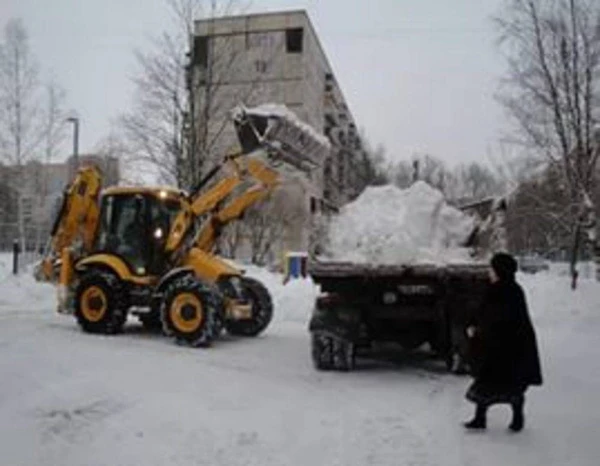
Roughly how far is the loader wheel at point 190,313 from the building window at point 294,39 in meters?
50.9

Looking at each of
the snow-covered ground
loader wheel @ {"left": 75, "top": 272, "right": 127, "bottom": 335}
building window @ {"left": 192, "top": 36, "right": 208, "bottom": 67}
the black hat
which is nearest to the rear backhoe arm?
loader wheel @ {"left": 75, "top": 272, "right": 127, "bottom": 335}

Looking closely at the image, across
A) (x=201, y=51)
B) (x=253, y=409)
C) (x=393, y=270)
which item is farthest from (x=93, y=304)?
(x=201, y=51)

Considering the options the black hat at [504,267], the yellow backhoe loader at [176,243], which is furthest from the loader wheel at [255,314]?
the black hat at [504,267]

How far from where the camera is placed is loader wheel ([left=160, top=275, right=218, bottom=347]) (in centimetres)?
1305

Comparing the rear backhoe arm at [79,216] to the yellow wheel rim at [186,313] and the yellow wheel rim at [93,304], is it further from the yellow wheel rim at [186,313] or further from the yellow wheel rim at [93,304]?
the yellow wheel rim at [186,313]

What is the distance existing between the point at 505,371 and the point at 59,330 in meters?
9.53

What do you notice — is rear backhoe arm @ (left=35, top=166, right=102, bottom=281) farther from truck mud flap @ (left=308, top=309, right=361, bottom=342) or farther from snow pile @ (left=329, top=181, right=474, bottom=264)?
truck mud flap @ (left=308, top=309, right=361, bottom=342)

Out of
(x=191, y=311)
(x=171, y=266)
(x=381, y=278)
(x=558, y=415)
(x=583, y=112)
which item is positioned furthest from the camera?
(x=583, y=112)

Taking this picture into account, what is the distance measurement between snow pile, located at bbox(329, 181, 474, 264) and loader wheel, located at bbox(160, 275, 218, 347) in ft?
9.34

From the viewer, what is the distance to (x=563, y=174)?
1051 inches

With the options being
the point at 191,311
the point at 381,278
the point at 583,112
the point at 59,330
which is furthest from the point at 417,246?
the point at 583,112

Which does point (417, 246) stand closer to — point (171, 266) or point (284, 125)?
point (284, 125)

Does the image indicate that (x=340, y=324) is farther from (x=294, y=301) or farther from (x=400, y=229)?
(x=294, y=301)

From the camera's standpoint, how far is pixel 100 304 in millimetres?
14297
